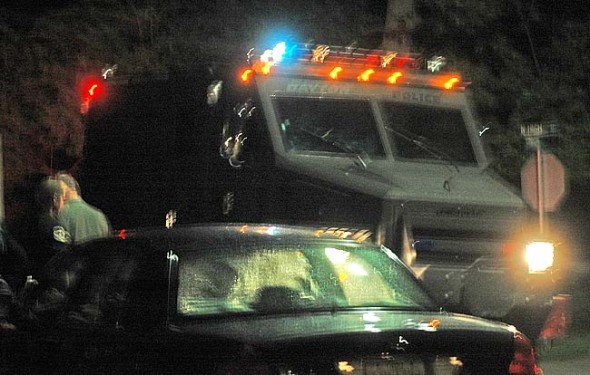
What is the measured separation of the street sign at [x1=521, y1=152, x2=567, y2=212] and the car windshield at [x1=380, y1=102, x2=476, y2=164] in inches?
59.5

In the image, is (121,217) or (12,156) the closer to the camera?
(121,217)

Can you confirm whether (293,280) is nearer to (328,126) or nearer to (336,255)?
(336,255)

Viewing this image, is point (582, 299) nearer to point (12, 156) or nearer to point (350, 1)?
point (350, 1)

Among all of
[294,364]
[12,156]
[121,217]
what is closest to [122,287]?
[294,364]

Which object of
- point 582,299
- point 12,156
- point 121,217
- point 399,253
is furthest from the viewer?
point 12,156

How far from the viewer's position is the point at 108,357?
5391mm

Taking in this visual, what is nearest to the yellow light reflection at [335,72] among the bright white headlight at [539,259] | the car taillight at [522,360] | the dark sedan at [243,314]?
the bright white headlight at [539,259]

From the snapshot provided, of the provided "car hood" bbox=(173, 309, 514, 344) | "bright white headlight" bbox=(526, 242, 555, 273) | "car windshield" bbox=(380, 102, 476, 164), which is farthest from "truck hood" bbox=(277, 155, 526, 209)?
"car hood" bbox=(173, 309, 514, 344)

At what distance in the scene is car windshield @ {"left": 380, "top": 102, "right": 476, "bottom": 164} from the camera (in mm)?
10117

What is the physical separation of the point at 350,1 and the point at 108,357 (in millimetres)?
14214

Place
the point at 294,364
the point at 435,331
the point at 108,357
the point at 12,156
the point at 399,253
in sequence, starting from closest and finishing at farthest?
1. the point at 294,364
2. the point at 435,331
3. the point at 108,357
4. the point at 399,253
5. the point at 12,156

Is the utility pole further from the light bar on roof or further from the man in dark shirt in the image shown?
the man in dark shirt

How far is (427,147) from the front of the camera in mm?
10195

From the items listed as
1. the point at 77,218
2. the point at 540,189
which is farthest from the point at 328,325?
the point at 540,189
